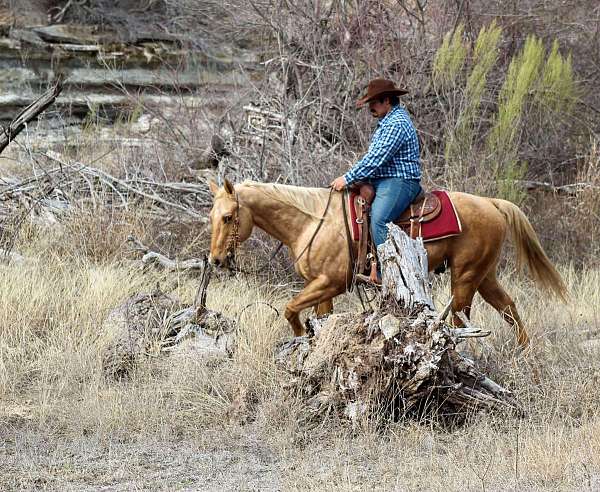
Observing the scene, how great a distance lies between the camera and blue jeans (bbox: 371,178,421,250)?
7.56 metres

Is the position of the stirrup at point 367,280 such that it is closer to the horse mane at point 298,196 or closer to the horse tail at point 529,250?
the horse mane at point 298,196

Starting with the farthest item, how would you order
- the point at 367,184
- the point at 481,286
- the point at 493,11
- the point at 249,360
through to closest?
1. the point at 493,11
2. the point at 481,286
3. the point at 367,184
4. the point at 249,360

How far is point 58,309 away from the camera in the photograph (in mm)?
8539

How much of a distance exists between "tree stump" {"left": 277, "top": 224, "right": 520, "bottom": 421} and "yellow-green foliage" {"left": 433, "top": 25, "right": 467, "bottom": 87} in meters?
5.59

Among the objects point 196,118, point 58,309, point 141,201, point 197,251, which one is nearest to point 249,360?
point 58,309

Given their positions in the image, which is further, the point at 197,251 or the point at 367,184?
the point at 197,251

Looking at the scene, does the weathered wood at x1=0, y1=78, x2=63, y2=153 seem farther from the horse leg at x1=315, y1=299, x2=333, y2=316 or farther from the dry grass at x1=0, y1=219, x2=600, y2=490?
the horse leg at x1=315, y1=299, x2=333, y2=316

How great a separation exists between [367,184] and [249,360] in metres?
1.74

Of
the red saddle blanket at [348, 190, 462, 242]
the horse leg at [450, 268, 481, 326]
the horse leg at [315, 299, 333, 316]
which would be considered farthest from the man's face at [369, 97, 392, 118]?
the horse leg at [315, 299, 333, 316]

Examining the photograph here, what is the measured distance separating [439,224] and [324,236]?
0.95m

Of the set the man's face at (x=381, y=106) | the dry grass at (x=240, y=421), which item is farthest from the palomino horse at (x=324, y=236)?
the man's face at (x=381, y=106)

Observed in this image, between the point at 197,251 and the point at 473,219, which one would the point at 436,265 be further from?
the point at 197,251

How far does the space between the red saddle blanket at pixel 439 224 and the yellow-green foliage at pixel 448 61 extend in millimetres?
4149

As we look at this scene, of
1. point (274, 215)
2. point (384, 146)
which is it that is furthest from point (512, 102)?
point (274, 215)
